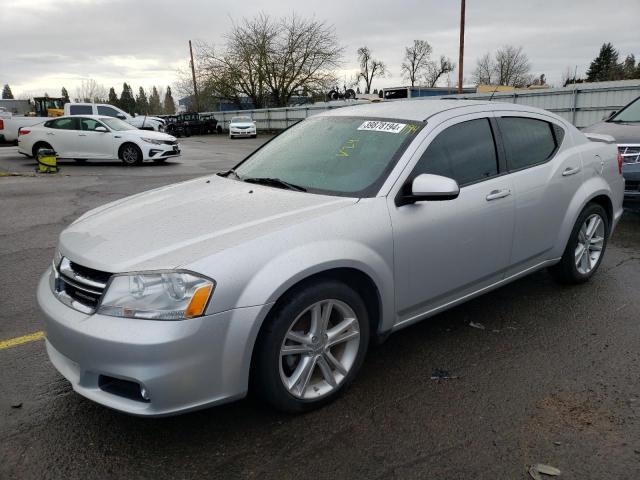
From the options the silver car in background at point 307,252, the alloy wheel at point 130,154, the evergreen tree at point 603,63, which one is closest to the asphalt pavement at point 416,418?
the silver car in background at point 307,252

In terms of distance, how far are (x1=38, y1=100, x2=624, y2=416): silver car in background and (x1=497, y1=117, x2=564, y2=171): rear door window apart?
1 centimetres

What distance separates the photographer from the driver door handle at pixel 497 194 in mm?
3438

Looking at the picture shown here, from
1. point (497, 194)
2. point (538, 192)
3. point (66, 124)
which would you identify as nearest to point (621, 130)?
point (538, 192)

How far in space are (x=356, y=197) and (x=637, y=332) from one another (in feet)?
7.66

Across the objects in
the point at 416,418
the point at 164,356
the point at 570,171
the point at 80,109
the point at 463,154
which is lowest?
the point at 416,418

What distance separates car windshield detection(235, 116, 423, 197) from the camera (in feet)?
10.2

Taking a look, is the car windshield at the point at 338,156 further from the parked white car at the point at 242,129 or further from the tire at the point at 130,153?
the parked white car at the point at 242,129

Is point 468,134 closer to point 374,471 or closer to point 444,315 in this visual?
point 444,315

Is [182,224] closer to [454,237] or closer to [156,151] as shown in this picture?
[454,237]

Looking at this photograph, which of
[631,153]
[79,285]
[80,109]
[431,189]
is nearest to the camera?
[79,285]

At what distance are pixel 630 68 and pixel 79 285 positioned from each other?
254 ft

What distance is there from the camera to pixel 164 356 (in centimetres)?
221

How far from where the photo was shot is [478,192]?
3.39 m

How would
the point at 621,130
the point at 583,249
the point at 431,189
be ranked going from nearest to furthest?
the point at 431,189, the point at 583,249, the point at 621,130
